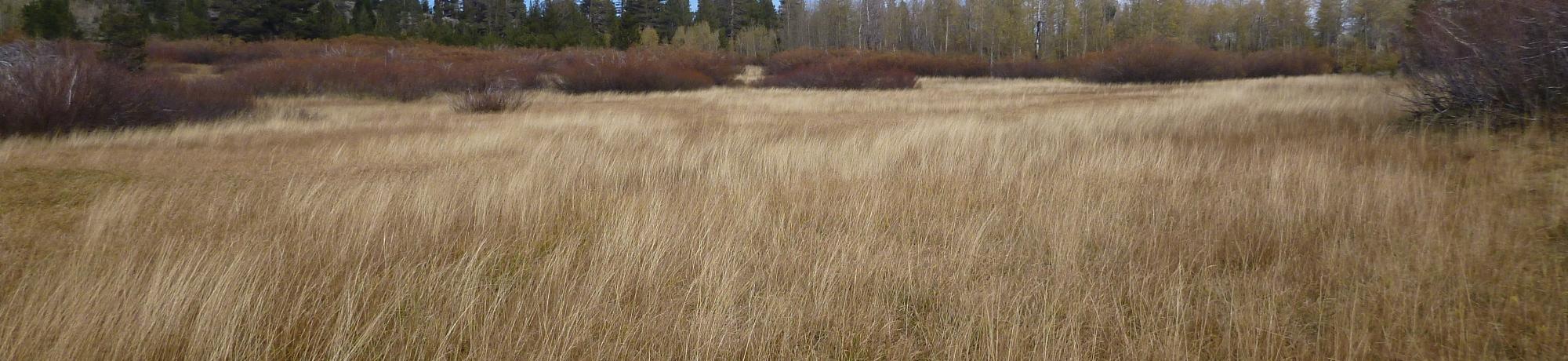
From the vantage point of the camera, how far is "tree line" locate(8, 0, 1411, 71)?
42.2m

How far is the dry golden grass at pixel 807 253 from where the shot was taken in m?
2.34

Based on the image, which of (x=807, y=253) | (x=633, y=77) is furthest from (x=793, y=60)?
(x=807, y=253)

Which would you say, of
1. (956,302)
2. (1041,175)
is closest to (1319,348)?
(956,302)

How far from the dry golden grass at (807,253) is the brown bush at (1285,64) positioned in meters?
30.9

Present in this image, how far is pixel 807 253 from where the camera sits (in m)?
3.37

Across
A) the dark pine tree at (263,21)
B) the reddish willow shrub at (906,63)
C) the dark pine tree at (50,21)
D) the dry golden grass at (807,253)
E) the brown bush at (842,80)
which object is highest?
the dark pine tree at (263,21)

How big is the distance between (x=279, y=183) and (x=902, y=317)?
4.76m

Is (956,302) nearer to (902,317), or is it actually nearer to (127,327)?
(902,317)

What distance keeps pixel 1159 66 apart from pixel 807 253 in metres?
29.6

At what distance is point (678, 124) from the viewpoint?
1073 centimetres

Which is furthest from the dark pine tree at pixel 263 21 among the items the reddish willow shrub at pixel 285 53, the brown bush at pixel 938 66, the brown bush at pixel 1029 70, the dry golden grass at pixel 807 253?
the dry golden grass at pixel 807 253

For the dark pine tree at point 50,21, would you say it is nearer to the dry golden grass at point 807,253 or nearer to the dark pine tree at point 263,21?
the dark pine tree at point 263,21

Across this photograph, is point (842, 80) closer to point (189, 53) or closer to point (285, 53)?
point (285, 53)

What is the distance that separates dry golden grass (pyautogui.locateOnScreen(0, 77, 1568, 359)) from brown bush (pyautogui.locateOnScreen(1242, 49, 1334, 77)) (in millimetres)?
30852
